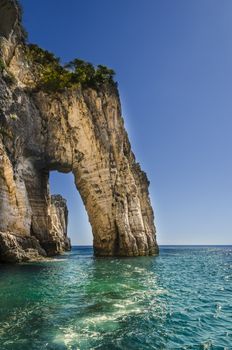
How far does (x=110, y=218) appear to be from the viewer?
40.0 m

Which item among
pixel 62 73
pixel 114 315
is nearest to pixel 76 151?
pixel 62 73

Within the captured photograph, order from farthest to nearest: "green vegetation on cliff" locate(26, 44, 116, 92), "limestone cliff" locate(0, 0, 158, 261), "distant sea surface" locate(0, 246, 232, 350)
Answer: "green vegetation on cliff" locate(26, 44, 116, 92)
"limestone cliff" locate(0, 0, 158, 261)
"distant sea surface" locate(0, 246, 232, 350)

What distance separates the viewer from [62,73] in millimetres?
44688

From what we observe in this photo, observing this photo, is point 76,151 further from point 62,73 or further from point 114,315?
point 114,315

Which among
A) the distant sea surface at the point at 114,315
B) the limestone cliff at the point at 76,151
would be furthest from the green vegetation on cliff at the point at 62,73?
the distant sea surface at the point at 114,315

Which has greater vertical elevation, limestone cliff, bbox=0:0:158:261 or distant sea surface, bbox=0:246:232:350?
limestone cliff, bbox=0:0:158:261

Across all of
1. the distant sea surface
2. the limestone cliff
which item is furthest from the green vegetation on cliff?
the distant sea surface

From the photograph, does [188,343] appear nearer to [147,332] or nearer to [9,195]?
[147,332]

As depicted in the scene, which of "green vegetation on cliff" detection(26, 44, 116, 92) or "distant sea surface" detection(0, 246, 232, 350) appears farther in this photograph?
"green vegetation on cliff" detection(26, 44, 116, 92)

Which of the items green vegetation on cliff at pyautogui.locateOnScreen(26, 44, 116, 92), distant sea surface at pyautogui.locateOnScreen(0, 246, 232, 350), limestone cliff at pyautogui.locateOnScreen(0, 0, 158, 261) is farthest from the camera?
green vegetation on cliff at pyautogui.locateOnScreen(26, 44, 116, 92)

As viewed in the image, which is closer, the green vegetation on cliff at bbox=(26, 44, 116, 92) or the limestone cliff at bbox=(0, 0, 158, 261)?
the limestone cliff at bbox=(0, 0, 158, 261)

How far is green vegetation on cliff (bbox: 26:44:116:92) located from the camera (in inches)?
1650

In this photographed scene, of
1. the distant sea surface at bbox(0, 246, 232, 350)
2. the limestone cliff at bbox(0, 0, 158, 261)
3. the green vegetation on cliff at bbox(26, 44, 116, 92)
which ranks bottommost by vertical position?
the distant sea surface at bbox(0, 246, 232, 350)

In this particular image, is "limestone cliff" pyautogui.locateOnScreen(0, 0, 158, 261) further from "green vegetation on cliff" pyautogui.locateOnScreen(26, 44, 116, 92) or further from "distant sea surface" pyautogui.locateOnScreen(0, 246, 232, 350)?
"distant sea surface" pyautogui.locateOnScreen(0, 246, 232, 350)
